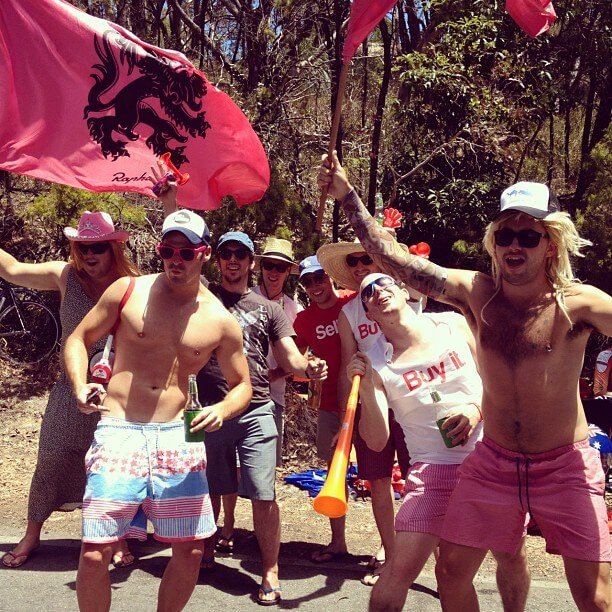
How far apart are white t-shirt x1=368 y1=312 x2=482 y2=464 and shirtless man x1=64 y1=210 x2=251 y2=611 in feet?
2.43

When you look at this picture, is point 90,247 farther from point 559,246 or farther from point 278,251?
point 559,246

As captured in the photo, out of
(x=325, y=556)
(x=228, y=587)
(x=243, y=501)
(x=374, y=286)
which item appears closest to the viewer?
(x=374, y=286)

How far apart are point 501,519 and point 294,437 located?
4259 millimetres

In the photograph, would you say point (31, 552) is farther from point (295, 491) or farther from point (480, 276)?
point (480, 276)

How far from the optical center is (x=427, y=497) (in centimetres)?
363

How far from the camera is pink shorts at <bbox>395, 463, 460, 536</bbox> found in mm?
3543

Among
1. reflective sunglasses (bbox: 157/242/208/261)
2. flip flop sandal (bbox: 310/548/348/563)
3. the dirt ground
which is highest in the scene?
reflective sunglasses (bbox: 157/242/208/261)

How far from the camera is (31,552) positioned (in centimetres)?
500

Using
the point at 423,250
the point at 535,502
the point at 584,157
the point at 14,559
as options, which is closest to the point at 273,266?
the point at 423,250

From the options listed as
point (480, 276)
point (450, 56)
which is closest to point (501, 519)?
point (480, 276)

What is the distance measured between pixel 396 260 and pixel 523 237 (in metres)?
0.59

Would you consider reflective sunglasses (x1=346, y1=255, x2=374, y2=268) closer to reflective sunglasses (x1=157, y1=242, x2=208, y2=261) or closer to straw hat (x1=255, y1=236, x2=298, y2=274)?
straw hat (x1=255, y1=236, x2=298, y2=274)

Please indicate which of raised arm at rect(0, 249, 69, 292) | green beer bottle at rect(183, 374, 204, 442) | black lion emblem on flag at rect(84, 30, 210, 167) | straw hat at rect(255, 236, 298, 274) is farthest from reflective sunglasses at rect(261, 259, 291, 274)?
green beer bottle at rect(183, 374, 204, 442)

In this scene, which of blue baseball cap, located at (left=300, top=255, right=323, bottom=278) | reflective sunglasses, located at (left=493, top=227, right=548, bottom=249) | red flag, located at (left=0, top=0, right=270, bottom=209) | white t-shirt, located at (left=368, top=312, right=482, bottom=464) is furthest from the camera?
blue baseball cap, located at (left=300, top=255, right=323, bottom=278)
